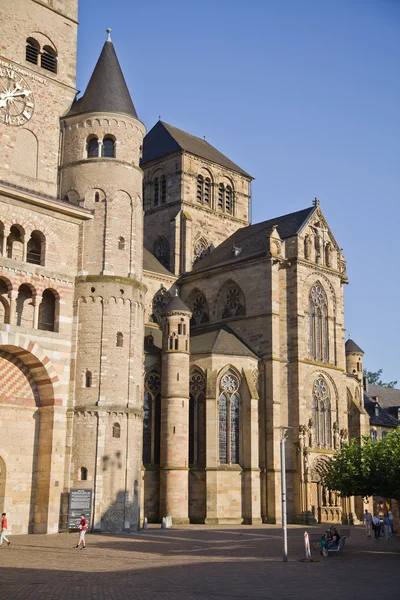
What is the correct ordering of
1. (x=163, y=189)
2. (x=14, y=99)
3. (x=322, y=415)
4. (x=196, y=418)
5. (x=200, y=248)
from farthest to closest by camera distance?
1. (x=163, y=189)
2. (x=200, y=248)
3. (x=322, y=415)
4. (x=196, y=418)
5. (x=14, y=99)

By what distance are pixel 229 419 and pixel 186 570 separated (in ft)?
89.4

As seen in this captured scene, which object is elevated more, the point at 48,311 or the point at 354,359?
Answer: the point at 354,359

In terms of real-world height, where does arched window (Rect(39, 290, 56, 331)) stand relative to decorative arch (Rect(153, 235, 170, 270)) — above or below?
below

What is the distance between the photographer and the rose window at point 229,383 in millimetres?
52500

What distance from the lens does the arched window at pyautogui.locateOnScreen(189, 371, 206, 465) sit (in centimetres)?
5131

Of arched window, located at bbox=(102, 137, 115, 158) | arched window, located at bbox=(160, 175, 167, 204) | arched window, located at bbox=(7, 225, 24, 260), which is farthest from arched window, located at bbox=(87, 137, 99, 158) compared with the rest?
arched window, located at bbox=(160, 175, 167, 204)

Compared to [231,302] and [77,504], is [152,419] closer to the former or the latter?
[231,302]

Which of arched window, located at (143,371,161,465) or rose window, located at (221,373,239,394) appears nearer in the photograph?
→ arched window, located at (143,371,161,465)

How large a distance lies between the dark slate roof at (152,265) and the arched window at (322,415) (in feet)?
47.6

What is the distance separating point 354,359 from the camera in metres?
73.2

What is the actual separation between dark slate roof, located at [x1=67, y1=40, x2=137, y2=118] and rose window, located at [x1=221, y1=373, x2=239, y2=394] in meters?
18.1

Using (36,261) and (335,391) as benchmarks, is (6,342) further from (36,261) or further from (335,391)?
(335,391)

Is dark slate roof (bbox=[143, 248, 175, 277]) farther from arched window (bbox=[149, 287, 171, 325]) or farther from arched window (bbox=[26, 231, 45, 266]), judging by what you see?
arched window (bbox=[26, 231, 45, 266])

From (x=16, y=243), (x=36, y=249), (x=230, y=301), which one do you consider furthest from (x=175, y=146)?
(x=16, y=243)
